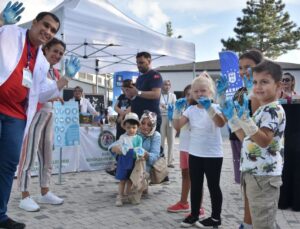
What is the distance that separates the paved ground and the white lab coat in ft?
3.41

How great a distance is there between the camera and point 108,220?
3.79 metres

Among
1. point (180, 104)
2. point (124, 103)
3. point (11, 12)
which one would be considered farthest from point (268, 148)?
point (124, 103)

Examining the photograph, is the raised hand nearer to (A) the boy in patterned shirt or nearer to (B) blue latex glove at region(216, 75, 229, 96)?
(A) the boy in patterned shirt

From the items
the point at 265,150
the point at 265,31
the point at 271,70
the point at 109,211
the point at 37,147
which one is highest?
the point at 265,31

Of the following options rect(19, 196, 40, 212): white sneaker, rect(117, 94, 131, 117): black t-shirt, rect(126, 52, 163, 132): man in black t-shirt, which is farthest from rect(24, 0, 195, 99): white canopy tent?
rect(19, 196, 40, 212): white sneaker

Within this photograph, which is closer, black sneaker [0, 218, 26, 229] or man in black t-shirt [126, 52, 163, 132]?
black sneaker [0, 218, 26, 229]

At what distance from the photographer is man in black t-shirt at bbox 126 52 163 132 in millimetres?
4930

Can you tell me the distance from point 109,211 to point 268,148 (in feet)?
7.57

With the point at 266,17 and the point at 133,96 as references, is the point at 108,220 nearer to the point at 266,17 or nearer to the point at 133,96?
the point at 133,96

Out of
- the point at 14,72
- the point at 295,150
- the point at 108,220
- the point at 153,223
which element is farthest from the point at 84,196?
the point at 295,150

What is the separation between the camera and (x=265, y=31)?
1256 inches

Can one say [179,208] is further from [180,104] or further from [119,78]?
[119,78]

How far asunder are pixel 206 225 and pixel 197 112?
1095 mm

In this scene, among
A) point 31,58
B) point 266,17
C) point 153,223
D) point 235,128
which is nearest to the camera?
point 235,128
